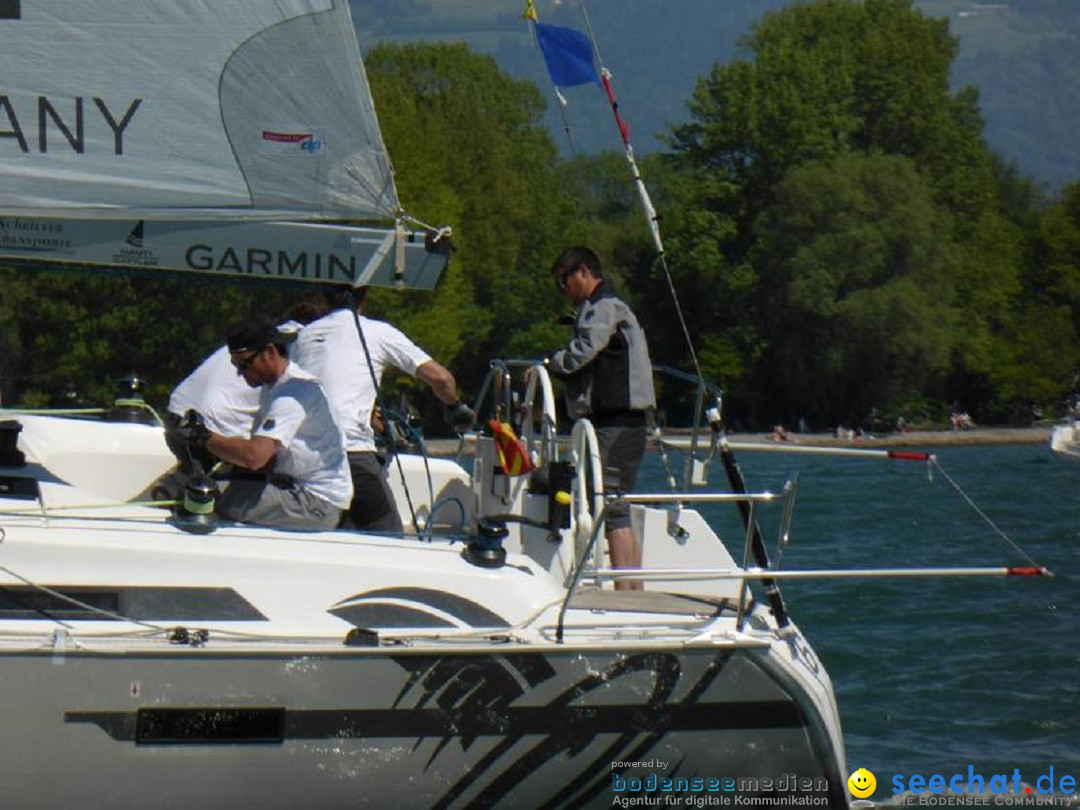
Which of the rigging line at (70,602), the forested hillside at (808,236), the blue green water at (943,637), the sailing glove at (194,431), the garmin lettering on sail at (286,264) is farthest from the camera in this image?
the forested hillside at (808,236)

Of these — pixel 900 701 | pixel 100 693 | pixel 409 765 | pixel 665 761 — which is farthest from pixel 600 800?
pixel 900 701

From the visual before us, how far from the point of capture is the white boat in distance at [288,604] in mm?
5605

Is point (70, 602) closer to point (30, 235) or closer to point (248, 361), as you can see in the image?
point (248, 361)

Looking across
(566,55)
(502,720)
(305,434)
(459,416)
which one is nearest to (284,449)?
(305,434)

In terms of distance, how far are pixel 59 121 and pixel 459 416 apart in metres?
2.06

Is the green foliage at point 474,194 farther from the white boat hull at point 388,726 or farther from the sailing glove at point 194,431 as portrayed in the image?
the white boat hull at point 388,726

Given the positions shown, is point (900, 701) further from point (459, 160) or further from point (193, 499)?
point (459, 160)

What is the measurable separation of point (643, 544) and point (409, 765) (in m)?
2.06

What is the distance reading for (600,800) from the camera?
5.85m

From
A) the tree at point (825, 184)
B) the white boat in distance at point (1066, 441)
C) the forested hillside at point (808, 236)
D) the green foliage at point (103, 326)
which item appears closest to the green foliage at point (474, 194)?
the forested hillside at point (808, 236)

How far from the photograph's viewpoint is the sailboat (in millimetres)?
5609

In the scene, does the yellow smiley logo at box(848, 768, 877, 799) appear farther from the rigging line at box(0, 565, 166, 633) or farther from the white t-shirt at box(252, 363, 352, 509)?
the rigging line at box(0, 565, 166, 633)

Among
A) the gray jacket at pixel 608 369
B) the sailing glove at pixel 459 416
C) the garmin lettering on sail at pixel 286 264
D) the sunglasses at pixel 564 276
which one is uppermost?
the garmin lettering on sail at pixel 286 264

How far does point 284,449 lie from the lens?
642 centimetres
